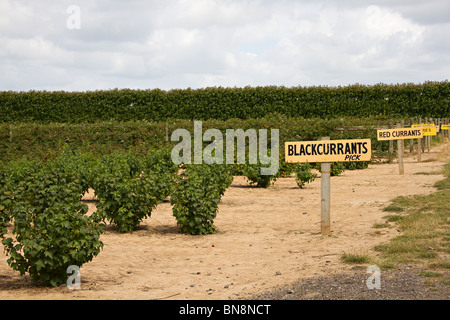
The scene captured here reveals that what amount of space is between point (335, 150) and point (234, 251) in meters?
2.42

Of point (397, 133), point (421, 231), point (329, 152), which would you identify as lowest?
point (421, 231)

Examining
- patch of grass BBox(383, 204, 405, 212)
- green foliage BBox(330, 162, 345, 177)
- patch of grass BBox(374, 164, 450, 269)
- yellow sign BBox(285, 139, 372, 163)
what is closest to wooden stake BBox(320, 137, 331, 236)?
yellow sign BBox(285, 139, 372, 163)

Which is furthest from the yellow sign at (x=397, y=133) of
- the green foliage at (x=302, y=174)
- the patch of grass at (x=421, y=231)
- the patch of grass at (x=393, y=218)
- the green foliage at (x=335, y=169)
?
the patch of grass at (x=393, y=218)

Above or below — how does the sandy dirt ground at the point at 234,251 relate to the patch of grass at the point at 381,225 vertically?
below

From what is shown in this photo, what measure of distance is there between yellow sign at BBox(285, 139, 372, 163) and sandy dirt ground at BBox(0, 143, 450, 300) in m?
1.26

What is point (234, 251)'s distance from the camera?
8.37 metres

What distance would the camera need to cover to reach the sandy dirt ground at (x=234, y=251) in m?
6.36

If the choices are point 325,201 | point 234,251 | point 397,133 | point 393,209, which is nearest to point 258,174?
point 397,133

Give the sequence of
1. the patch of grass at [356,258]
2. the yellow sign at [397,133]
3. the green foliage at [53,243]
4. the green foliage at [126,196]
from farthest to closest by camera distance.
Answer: the yellow sign at [397,133], the green foliage at [126,196], the patch of grass at [356,258], the green foliage at [53,243]

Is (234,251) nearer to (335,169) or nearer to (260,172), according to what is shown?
(260,172)

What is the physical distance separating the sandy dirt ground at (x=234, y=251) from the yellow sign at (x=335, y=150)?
1.26m

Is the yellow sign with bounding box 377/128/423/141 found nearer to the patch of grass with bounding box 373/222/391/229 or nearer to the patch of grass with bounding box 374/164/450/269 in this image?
the patch of grass with bounding box 374/164/450/269

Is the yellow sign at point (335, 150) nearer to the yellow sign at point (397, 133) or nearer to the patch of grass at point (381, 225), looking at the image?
the patch of grass at point (381, 225)
